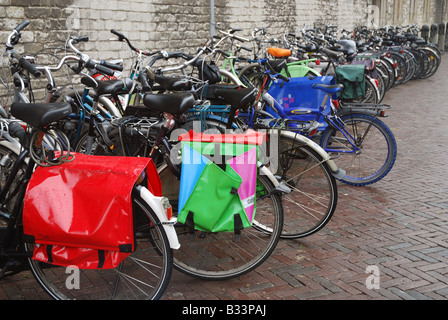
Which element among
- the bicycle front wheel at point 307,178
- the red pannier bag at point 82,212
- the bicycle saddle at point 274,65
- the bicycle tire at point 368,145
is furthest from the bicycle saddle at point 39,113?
the bicycle tire at point 368,145

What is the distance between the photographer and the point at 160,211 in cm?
273

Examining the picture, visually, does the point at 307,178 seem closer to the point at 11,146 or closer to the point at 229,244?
the point at 229,244

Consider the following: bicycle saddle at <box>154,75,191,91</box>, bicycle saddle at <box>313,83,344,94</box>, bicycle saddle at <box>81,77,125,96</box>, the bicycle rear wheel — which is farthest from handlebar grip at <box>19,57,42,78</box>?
bicycle saddle at <box>313,83,344,94</box>

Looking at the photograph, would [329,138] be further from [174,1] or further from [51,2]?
[174,1]

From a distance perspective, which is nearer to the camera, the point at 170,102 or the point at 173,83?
the point at 170,102

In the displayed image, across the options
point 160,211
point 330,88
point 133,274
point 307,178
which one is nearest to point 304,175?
point 307,178

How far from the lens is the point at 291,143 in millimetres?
3949

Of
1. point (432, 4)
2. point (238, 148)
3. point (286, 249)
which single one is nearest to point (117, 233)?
point (238, 148)

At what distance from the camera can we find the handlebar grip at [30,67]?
3.90 meters

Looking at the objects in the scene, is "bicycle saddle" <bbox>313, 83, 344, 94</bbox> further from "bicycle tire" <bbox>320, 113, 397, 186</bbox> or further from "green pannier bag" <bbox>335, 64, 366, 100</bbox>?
"green pannier bag" <bbox>335, 64, 366, 100</bbox>

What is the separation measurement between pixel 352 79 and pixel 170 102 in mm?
4341

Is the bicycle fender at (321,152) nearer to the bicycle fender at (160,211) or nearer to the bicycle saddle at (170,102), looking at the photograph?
the bicycle saddle at (170,102)

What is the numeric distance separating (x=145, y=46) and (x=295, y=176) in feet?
19.7

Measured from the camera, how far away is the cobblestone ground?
10.5 feet
